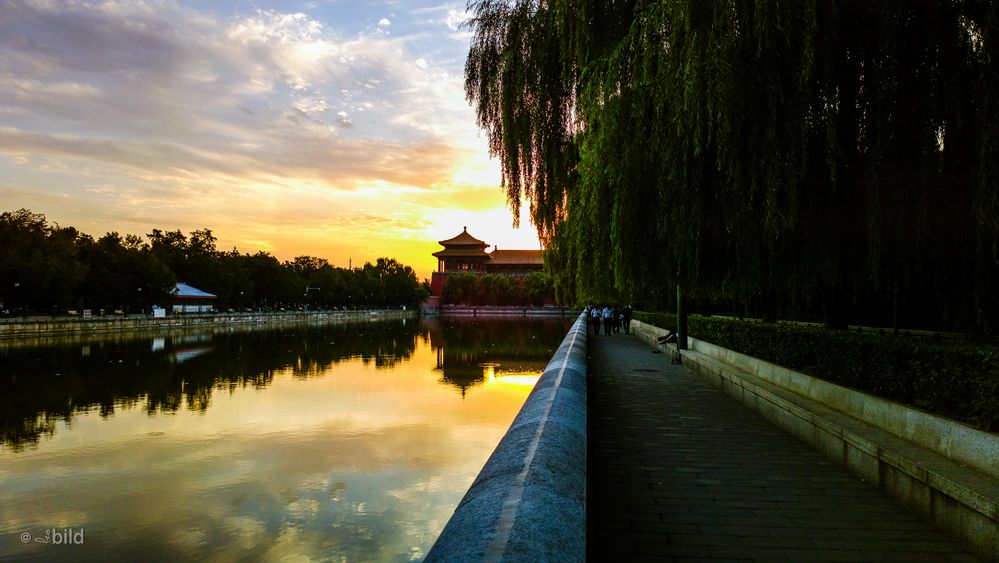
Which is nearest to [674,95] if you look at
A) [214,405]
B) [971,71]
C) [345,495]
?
[971,71]

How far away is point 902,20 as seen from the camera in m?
4.52

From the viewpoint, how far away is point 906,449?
14.0 ft

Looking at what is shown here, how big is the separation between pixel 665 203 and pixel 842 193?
156cm

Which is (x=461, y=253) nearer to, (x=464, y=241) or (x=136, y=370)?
(x=464, y=241)

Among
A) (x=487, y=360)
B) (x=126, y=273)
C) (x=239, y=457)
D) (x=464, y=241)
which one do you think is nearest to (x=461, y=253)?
(x=464, y=241)

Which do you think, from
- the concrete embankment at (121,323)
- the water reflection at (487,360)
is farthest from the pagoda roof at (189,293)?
the water reflection at (487,360)

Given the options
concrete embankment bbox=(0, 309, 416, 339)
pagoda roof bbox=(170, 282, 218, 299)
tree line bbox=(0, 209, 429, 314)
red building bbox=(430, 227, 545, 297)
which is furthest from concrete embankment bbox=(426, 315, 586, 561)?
red building bbox=(430, 227, 545, 297)

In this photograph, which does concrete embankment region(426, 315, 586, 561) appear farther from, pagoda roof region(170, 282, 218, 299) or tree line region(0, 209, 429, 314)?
pagoda roof region(170, 282, 218, 299)

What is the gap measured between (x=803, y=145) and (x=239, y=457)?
883 cm

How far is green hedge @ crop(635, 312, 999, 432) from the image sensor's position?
4066 mm

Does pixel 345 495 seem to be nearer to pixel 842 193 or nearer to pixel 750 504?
pixel 750 504

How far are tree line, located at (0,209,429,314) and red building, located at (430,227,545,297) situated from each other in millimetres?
15526

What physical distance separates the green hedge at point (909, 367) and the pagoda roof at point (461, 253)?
80919 millimetres

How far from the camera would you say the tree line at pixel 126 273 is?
→ 36281 mm
